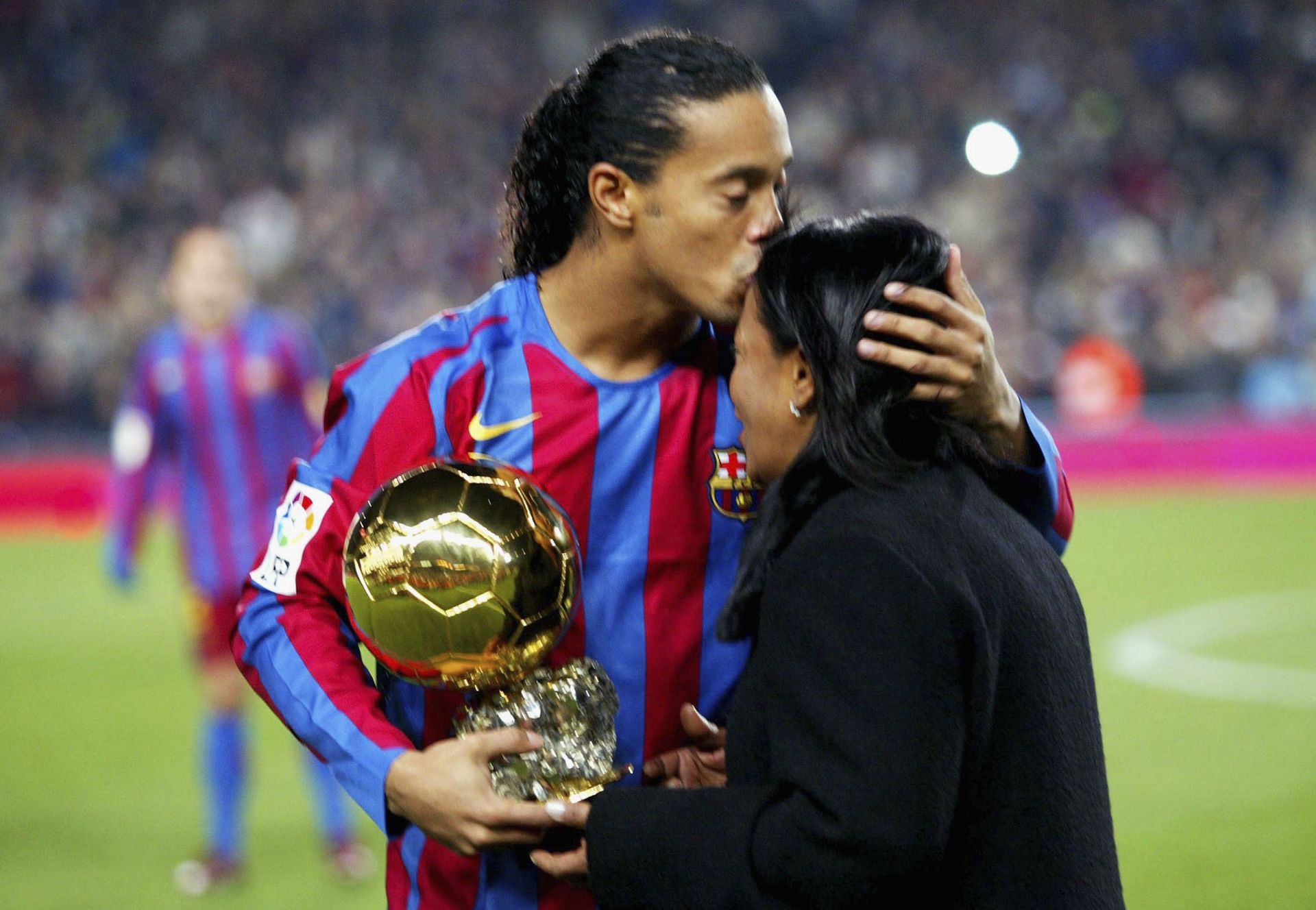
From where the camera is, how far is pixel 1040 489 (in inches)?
83.0

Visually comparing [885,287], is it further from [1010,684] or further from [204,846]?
[204,846]

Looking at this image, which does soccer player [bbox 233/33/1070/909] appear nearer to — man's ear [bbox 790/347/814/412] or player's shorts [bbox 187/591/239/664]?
man's ear [bbox 790/347/814/412]

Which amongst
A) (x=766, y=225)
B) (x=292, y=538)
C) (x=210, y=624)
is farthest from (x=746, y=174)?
(x=210, y=624)

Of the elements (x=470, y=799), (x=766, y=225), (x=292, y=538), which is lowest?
(x=470, y=799)

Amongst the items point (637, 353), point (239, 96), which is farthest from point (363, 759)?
point (239, 96)

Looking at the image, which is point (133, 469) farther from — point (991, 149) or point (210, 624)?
point (991, 149)

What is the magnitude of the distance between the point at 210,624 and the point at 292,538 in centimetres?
319

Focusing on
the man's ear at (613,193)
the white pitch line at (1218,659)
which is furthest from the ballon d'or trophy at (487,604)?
the white pitch line at (1218,659)

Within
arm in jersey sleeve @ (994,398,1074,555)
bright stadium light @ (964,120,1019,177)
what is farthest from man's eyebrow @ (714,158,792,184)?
arm in jersey sleeve @ (994,398,1074,555)

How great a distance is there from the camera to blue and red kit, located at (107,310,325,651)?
16.8 ft

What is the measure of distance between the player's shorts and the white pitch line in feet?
14.3

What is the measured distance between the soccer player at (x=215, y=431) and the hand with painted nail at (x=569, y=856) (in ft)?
10.9

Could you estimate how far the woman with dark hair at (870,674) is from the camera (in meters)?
1.46

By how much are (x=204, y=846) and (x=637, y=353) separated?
3625 millimetres
